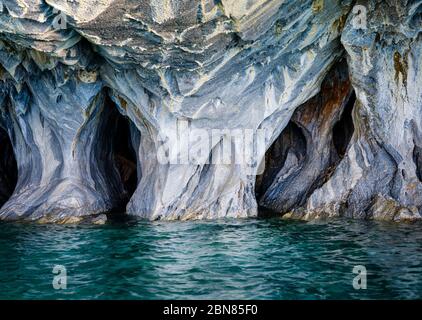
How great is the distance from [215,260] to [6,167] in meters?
15.1

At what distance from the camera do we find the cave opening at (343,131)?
17.4 meters

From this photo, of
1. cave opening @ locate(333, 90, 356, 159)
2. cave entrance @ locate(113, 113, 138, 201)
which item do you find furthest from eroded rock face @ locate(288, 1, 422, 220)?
cave entrance @ locate(113, 113, 138, 201)

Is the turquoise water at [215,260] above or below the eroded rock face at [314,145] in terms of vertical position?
below

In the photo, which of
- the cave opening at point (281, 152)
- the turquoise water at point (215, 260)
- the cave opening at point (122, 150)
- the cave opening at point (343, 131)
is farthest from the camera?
the cave opening at point (122, 150)

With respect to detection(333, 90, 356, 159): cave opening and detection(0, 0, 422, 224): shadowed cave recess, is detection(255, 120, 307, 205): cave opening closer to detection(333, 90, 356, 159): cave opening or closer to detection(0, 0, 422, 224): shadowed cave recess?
detection(0, 0, 422, 224): shadowed cave recess

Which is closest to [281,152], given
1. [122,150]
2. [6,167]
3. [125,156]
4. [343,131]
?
[343,131]

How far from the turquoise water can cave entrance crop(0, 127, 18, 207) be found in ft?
26.2

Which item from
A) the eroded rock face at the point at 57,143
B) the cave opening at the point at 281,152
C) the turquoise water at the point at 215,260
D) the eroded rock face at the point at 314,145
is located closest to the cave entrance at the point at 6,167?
the eroded rock face at the point at 57,143

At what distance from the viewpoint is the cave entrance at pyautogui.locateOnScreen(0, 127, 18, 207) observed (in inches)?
830

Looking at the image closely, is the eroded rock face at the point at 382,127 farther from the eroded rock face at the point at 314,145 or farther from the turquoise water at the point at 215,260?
the eroded rock face at the point at 314,145

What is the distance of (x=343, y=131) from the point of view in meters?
17.7

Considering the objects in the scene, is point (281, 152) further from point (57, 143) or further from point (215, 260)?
point (215, 260)

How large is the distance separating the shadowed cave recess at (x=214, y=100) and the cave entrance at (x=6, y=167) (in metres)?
3.45

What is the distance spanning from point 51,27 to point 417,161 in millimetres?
9569
